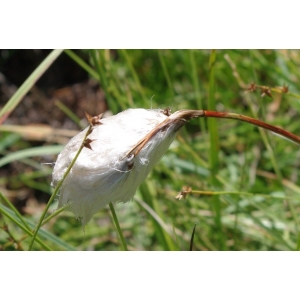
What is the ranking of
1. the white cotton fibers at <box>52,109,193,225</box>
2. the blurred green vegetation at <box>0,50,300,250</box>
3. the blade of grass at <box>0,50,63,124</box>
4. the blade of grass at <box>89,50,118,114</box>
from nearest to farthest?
the white cotton fibers at <box>52,109,193,225</box> → the blade of grass at <box>0,50,63,124</box> → the blade of grass at <box>89,50,118,114</box> → the blurred green vegetation at <box>0,50,300,250</box>

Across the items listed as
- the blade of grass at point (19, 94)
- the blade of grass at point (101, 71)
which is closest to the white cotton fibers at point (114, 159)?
the blade of grass at point (19, 94)

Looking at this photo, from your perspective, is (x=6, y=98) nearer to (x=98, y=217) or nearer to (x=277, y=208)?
(x=98, y=217)

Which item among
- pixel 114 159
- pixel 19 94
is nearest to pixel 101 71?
pixel 19 94

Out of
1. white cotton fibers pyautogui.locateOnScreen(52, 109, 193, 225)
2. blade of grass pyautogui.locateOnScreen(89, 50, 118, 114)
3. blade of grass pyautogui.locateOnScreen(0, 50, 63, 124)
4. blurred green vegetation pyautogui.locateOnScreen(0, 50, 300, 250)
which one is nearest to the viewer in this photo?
white cotton fibers pyautogui.locateOnScreen(52, 109, 193, 225)

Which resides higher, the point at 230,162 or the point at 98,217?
the point at 230,162

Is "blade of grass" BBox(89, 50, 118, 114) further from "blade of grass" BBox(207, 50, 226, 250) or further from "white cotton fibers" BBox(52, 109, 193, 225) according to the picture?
"white cotton fibers" BBox(52, 109, 193, 225)

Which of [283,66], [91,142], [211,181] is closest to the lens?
[91,142]

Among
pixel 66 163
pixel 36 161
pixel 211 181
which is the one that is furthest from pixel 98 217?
pixel 66 163

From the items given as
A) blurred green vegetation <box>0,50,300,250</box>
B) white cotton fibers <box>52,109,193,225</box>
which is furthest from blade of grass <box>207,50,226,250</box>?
white cotton fibers <box>52,109,193,225</box>

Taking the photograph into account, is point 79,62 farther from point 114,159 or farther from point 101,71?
point 114,159
